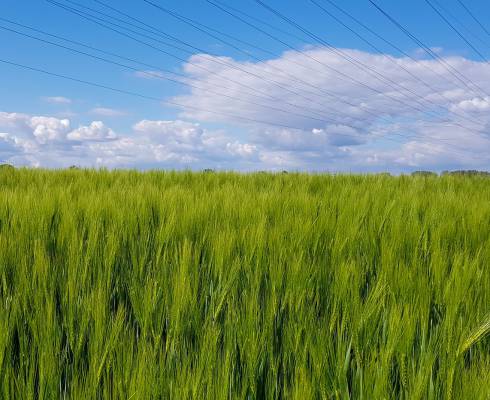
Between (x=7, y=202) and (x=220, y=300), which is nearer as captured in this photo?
(x=220, y=300)

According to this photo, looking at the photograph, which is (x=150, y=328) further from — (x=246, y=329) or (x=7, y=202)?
(x=7, y=202)

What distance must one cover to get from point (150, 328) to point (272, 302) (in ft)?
1.01

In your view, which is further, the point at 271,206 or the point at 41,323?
the point at 271,206

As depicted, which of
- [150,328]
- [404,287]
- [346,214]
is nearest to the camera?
[150,328]

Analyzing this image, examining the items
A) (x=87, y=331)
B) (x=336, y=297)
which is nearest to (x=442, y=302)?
(x=336, y=297)

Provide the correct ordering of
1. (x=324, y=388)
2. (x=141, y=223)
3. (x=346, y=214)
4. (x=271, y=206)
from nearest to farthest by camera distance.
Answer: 1. (x=324, y=388)
2. (x=141, y=223)
3. (x=346, y=214)
4. (x=271, y=206)

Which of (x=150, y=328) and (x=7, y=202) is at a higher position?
(x=7, y=202)

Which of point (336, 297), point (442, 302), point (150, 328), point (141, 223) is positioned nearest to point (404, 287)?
point (442, 302)

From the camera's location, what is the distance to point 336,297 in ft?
3.62

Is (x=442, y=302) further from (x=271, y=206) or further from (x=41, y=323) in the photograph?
(x=271, y=206)

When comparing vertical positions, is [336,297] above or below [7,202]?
below

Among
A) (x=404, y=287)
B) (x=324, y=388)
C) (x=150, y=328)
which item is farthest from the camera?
(x=404, y=287)

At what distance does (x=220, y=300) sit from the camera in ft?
3.53

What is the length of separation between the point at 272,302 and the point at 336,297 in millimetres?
191
